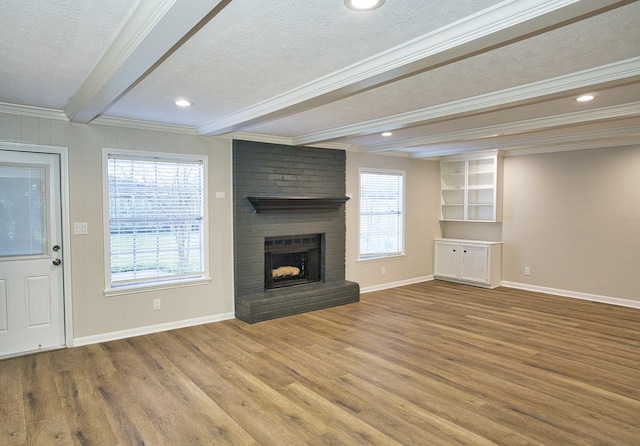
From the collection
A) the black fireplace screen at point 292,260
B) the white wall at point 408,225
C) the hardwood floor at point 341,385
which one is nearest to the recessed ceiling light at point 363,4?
the hardwood floor at point 341,385

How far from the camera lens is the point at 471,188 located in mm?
7352

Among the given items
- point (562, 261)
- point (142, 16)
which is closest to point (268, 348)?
point (142, 16)

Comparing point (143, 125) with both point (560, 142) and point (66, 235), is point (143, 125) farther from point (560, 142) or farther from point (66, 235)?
point (560, 142)

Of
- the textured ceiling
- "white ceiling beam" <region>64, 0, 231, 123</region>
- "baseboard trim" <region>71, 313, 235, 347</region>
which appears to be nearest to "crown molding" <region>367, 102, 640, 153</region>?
the textured ceiling

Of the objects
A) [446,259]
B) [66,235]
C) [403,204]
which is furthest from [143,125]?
[446,259]

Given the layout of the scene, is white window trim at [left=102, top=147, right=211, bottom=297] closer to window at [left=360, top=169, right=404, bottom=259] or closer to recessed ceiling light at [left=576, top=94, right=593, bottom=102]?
window at [left=360, top=169, right=404, bottom=259]

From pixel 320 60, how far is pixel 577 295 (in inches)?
228

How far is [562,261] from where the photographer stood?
6.45m

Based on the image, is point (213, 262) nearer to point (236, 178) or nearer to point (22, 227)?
point (236, 178)

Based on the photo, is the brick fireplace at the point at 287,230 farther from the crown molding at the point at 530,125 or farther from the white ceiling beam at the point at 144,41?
the white ceiling beam at the point at 144,41

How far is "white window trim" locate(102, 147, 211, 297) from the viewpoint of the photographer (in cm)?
436

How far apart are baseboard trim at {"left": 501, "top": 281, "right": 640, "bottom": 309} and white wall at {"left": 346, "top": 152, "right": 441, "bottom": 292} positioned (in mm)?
1481

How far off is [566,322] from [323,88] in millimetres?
4243

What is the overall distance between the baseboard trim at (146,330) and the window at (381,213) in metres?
2.59
